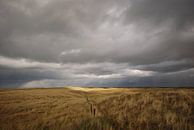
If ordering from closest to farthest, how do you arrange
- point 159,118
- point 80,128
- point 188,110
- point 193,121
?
1. point 80,128
2. point 193,121
3. point 159,118
4. point 188,110

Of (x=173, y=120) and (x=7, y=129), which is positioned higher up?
(x=173, y=120)

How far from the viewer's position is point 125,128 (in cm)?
698

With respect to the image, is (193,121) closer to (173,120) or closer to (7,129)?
(173,120)

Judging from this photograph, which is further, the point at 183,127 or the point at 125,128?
the point at 125,128

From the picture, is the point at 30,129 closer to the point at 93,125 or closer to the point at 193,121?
the point at 93,125

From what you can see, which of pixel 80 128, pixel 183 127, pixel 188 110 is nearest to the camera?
pixel 183 127

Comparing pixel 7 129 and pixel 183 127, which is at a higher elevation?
pixel 183 127

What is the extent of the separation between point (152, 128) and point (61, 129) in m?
4.53

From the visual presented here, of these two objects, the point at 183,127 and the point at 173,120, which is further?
the point at 173,120

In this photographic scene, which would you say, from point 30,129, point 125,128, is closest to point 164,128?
point 125,128

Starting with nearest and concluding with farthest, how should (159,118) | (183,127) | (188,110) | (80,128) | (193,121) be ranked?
(183,127) → (80,128) → (193,121) → (159,118) → (188,110)

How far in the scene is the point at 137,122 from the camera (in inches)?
305

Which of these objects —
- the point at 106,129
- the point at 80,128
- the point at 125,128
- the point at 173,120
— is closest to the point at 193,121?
the point at 173,120

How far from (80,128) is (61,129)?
1016 mm
